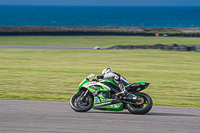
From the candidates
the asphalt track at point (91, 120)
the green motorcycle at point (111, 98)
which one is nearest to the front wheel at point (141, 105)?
the green motorcycle at point (111, 98)

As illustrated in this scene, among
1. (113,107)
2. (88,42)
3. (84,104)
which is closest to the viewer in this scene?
(113,107)

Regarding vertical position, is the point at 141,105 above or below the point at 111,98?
below

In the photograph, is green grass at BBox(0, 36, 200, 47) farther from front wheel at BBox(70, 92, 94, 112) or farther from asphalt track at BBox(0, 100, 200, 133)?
front wheel at BBox(70, 92, 94, 112)

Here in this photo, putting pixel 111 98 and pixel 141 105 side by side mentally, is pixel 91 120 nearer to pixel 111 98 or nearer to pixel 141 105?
pixel 111 98

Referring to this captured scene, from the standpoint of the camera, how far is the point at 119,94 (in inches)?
262

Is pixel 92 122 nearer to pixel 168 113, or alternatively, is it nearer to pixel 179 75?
pixel 168 113

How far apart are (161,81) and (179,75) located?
84.0 inches

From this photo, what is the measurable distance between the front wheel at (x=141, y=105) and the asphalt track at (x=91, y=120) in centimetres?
13

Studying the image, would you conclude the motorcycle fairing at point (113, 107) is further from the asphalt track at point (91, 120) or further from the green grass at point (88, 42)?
the green grass at point (88, 42)

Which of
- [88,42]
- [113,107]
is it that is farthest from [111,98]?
[88,42]

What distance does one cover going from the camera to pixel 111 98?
6770 mm

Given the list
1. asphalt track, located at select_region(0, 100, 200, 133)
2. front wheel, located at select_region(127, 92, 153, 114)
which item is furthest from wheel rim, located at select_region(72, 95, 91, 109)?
front wheel, located at select_region(127, 92, 153, 114)

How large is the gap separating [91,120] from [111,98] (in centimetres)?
82

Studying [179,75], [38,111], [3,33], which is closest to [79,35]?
[3,33]
